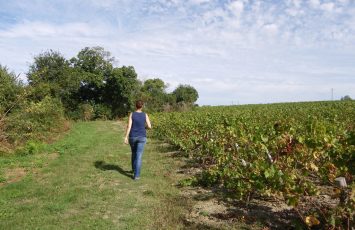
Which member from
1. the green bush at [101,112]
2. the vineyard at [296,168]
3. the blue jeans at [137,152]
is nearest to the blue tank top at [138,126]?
the blue jeans at [137,152]

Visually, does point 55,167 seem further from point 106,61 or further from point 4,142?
point 106,61

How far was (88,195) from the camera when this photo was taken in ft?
26.2

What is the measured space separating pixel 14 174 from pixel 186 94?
1618 inches

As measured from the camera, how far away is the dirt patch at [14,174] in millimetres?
9727

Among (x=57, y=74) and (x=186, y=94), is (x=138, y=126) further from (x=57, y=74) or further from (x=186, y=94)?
(x=186, y=94)

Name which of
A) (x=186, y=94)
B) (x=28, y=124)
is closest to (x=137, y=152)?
(x=28, y=124)

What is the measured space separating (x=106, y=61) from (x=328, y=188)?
118 feet

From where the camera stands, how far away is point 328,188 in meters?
7.88

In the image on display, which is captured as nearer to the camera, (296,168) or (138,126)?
(296,168)

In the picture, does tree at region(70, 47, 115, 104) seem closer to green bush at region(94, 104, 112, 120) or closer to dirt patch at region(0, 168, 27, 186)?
green bush at region(94, 104, 112, 120)

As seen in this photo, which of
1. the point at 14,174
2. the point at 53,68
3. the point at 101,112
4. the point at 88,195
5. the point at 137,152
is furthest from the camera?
the point at 101,112

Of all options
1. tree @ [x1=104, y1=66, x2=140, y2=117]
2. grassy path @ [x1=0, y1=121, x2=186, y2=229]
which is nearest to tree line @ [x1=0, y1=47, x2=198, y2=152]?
tree @ [x1=104, y1=66, x2=140, y2=117]

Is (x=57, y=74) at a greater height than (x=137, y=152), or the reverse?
(x=57, y=74)

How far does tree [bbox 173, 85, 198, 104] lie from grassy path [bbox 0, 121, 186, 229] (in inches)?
1471
